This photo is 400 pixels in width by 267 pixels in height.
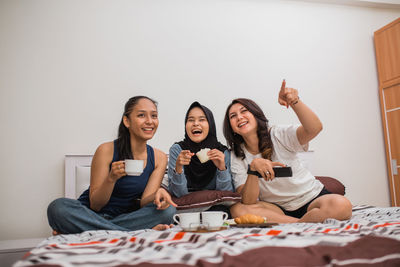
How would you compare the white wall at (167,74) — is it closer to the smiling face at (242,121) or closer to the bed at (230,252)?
the smiling face at (242,121)

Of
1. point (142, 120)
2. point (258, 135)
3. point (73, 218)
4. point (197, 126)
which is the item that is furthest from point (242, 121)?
point (73, 218)

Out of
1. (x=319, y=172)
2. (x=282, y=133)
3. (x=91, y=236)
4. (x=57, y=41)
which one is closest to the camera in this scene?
(x=91, y=236)

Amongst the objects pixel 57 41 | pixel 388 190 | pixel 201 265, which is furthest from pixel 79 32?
pixel 388 190

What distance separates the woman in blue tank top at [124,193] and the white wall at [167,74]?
115 centimetres

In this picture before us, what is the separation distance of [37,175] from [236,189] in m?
1.88

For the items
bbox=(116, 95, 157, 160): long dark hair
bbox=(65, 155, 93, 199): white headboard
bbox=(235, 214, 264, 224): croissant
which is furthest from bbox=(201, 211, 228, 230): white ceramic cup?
bbox=(65, 155, 93, 199): white headboard

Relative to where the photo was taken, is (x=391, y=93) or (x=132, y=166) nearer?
(x=132, y=166)

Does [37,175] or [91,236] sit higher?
[37,175]

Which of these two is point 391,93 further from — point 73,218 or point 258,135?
point 73,218

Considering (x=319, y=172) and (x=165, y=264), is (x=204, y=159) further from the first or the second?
(x=319, y=172)

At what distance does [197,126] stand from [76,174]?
1.26 metres

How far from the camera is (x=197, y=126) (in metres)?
2.42

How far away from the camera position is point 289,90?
2018mm

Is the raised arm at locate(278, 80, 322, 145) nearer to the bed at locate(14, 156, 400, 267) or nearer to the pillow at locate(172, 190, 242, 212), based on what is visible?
the pillow at locate(172, 190, 242, 212)
